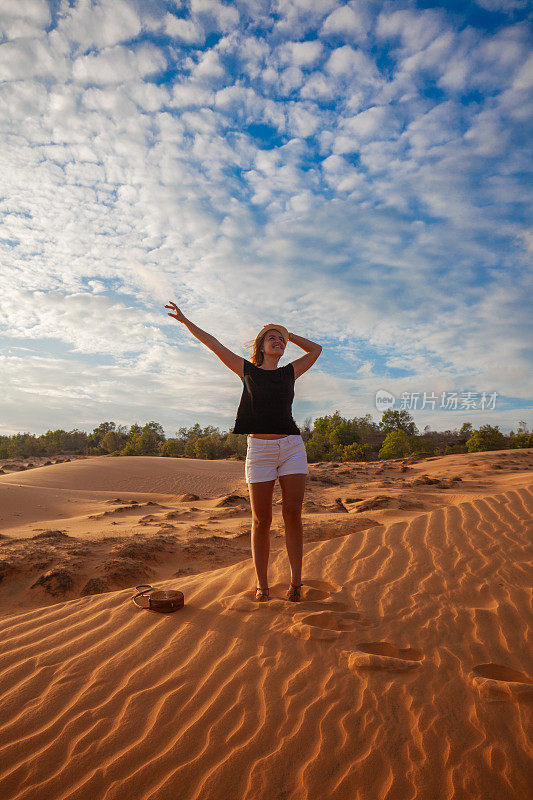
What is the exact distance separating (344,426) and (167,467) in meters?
24.7

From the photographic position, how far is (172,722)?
7.12 feet

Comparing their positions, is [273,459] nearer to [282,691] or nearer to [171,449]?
[282,691]

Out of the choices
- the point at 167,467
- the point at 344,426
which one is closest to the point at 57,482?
the point at 167,467

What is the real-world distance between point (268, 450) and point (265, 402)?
40 centimetres

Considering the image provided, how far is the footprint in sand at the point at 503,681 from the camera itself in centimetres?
231

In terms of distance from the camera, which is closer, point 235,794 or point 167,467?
point 235,794

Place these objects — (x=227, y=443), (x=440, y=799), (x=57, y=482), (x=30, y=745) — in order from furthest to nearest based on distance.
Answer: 1. (x=227, y=443)
2. (x=57, y=482)
3. (x=30, y=745)
4. (x=440, y=799)

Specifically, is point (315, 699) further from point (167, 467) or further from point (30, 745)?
point (167, 467)

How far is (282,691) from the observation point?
7.88 ft

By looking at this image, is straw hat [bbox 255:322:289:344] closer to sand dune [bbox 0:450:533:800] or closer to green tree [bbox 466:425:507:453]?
sand dune [bbox 0:450:533:800]

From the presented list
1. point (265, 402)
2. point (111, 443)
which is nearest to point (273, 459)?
point (265, 402)

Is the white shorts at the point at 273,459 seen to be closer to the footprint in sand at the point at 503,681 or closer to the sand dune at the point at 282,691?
the sand dune at the point at 282,691

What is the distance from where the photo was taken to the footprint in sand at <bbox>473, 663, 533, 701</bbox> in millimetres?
2312

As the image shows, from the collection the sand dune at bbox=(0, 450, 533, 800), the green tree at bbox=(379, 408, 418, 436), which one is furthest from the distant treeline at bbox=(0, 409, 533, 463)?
the sand dune at bbox=(0, 450, 533, 800)
